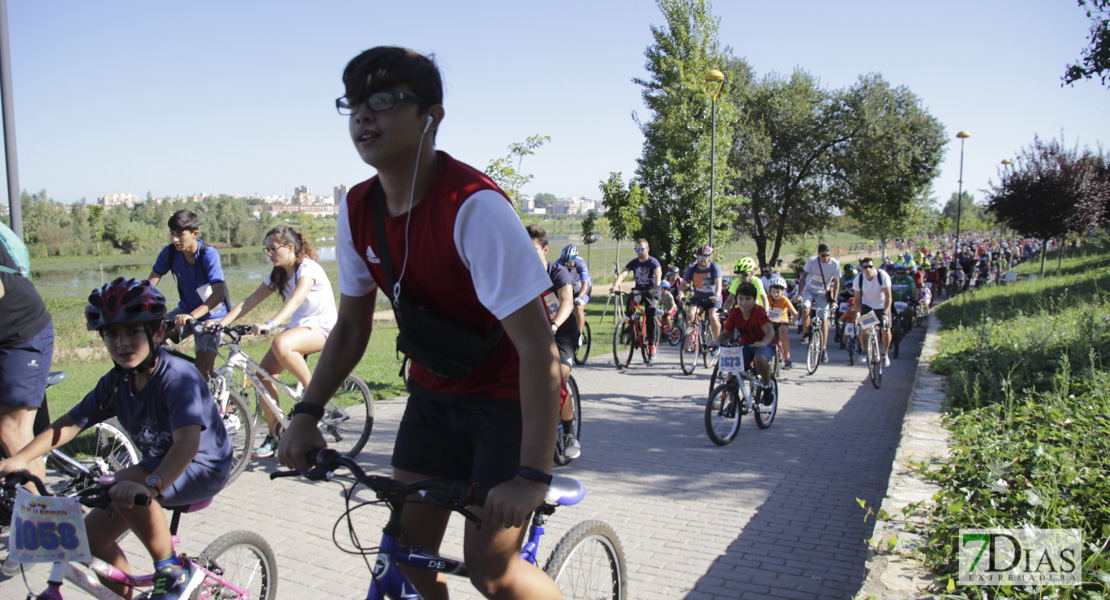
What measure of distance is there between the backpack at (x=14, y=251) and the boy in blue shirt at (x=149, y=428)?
214 centimetres

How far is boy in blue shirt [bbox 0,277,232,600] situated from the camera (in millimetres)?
2799

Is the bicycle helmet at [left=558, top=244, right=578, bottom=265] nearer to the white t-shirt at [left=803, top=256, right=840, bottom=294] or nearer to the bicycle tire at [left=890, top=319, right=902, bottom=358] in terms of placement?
the white t-shirt at [left=803, top=256, right=840, bottom=294]

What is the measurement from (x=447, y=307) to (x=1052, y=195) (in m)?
31.9

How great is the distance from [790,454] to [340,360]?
18.7 ft

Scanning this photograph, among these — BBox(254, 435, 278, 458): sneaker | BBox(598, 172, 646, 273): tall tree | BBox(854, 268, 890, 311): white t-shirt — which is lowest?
BBox(254, 435, 278, 458): sneaker

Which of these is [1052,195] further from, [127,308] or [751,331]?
[127,308]

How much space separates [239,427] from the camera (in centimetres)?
611

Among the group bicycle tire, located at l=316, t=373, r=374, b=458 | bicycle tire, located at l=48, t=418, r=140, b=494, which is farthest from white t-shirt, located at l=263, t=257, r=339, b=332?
bicycle tire, located at l=48, t=418, r=140, b=494

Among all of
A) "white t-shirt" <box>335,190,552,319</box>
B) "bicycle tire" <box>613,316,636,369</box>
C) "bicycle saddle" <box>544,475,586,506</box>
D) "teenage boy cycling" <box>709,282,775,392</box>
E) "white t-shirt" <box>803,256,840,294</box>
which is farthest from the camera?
"white t-shirt" <box>803,256,840,294</box>

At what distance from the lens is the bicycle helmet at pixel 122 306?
9.45ft

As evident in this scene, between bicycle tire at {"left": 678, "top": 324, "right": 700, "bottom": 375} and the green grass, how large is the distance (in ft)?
12.5

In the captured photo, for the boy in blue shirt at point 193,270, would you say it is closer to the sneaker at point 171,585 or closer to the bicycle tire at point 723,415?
the sneaker at point 171,585

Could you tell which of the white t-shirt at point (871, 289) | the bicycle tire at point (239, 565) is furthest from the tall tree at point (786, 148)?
the bicycle tire at point (239, 565)

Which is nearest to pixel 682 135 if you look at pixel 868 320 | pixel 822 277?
pixel 822 277
